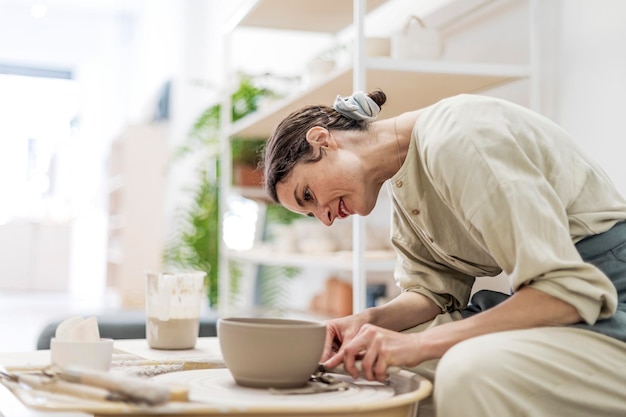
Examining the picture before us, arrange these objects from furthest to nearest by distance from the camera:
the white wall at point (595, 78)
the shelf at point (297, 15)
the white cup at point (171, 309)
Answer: the shelf at point (297, 15) < the white wall at point (595, 78) < the white cup at point (171, 309)

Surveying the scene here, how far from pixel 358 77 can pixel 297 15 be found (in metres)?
1.12

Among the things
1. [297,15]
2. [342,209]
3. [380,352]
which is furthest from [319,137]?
[297,15]

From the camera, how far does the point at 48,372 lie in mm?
1066

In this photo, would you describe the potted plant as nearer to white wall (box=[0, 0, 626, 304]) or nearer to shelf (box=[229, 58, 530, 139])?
white wall (box=[0, 0, 626, 304])

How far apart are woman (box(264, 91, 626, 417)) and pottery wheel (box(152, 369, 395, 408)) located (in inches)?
2.2

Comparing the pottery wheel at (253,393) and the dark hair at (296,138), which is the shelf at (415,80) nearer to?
the dark hair at (296,138)

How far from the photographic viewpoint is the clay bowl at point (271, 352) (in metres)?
1.03

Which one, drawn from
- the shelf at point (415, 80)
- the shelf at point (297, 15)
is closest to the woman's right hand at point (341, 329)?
the shelf at point (415, 80)

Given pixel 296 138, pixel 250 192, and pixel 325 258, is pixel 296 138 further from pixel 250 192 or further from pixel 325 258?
pixel 250 192

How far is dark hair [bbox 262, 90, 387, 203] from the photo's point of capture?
1.43m

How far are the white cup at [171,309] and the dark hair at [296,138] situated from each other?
29cm

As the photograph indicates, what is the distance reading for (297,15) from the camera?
3078 millimetres

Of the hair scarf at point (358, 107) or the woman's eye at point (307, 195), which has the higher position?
the hair scarf at point (358, 107)

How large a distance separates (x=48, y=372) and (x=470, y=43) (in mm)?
1827
